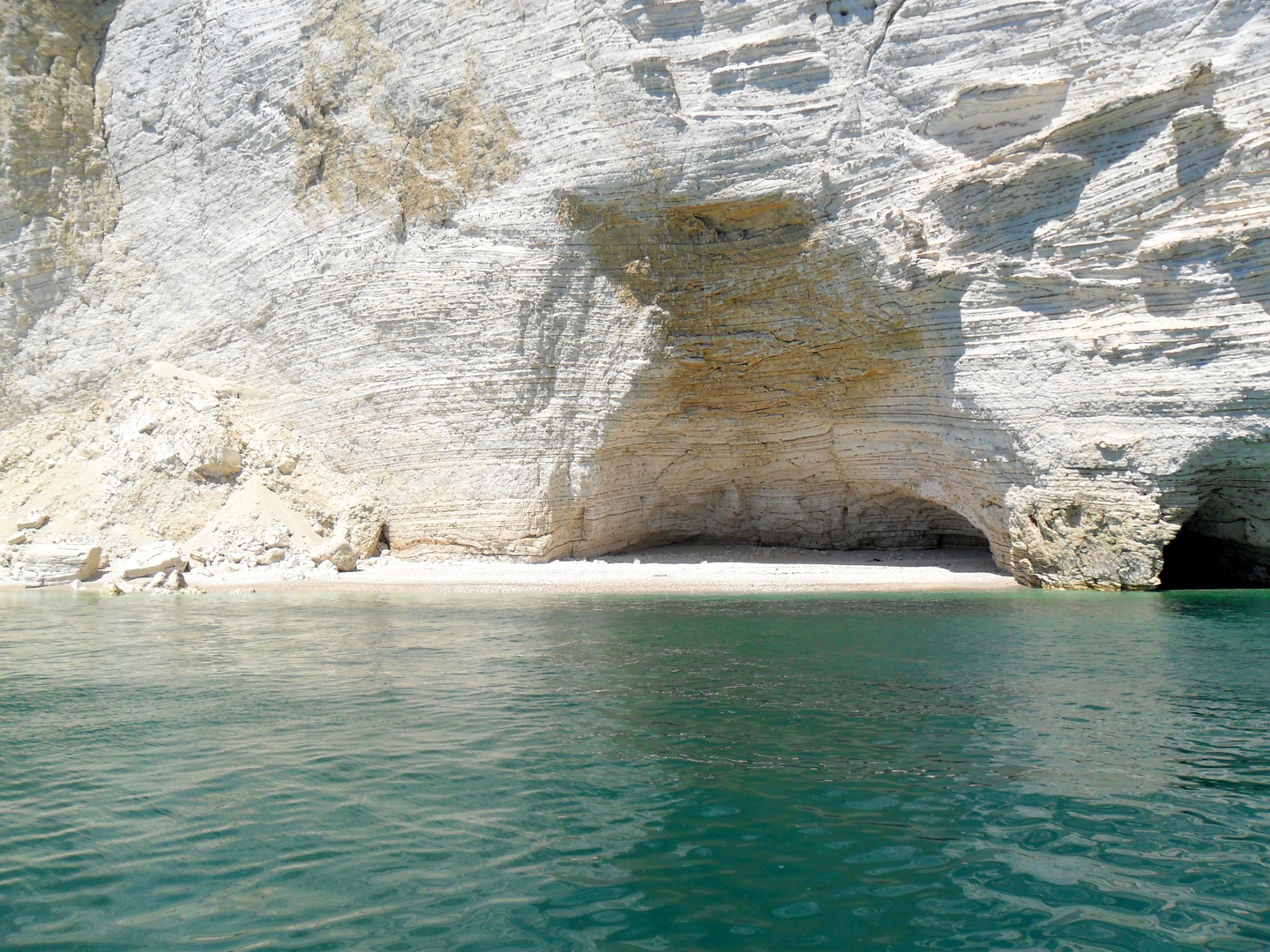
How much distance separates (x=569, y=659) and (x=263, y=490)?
38.1 ft

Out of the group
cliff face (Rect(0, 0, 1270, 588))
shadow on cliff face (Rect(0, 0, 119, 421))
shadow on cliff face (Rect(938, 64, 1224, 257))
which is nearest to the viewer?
shadow on cliff face (Rect(938, 64, 1224, 257))

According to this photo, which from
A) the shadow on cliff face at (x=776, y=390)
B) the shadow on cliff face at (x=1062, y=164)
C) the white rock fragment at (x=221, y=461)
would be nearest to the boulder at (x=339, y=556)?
the white rock fragment at (x=221, y=461)

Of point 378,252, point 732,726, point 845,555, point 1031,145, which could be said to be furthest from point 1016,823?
point 378,252

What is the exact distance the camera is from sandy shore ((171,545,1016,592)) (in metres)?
13.7

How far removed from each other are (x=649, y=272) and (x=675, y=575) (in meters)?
5.59

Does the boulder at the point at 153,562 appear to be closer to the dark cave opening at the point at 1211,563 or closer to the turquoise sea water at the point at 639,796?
the turquoise sea water at the point at 639,796

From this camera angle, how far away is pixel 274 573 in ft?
49.2

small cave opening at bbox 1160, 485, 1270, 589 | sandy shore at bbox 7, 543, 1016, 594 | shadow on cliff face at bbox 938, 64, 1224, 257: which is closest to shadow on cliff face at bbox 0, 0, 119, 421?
sandy shore at bbox 7, 543, 1016, 594

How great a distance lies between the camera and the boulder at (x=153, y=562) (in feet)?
46.4

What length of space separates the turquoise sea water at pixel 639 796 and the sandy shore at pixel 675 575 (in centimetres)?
550

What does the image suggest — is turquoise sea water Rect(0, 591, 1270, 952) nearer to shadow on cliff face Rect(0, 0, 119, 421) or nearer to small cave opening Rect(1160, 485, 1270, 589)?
small cave opening Rect(1160, 485, 1270, 589)

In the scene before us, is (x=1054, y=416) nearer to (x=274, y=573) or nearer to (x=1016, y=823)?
(x=1016, y=823)

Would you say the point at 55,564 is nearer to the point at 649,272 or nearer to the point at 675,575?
the point at 675,575

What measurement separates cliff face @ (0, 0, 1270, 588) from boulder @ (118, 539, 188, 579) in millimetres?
1720
